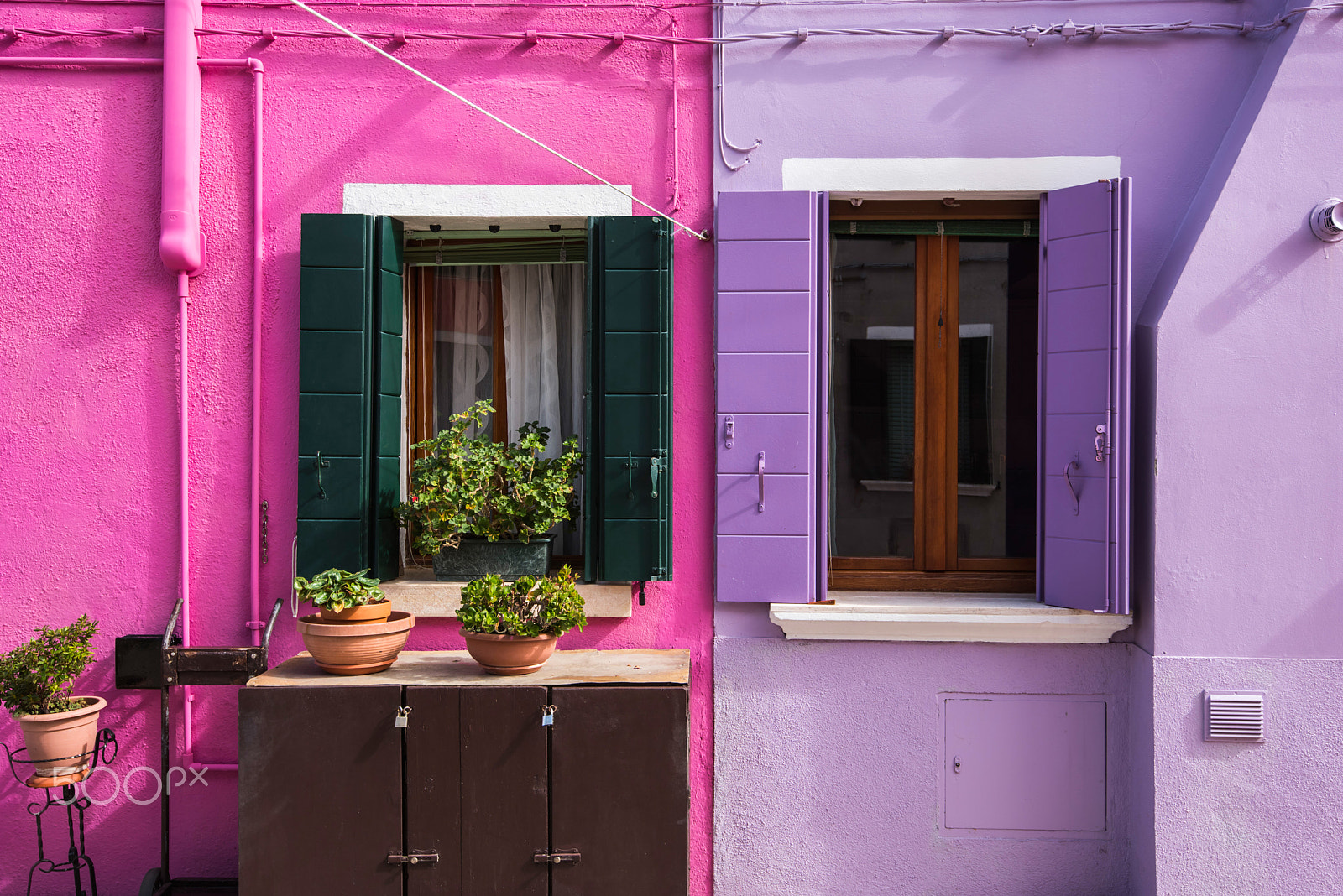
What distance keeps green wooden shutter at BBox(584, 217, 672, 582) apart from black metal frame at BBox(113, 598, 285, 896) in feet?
4.75

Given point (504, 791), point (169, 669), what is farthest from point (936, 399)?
point (169, 669)

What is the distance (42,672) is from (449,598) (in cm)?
150

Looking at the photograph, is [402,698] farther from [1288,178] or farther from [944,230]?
[1288,178]

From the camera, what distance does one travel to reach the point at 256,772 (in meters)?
3.17

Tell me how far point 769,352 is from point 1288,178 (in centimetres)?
207

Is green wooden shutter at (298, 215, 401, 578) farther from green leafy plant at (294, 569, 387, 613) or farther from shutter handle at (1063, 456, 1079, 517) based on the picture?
shutter handle at (1063, 456, 1079, 517)

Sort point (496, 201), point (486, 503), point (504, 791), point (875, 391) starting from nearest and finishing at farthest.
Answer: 1. point (504, 791)
2. point (486, 503)
3. point (496, 201)
4. point (875, 391)

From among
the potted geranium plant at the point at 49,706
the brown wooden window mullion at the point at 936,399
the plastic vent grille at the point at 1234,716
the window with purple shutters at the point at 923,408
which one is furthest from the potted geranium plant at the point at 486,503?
the plastic vent grille at the point at 1234,716

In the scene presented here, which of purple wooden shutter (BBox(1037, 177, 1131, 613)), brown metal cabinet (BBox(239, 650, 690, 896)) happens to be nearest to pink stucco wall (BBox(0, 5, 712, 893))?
brown metal cabinet (BBox(239, 650, 690, 896))

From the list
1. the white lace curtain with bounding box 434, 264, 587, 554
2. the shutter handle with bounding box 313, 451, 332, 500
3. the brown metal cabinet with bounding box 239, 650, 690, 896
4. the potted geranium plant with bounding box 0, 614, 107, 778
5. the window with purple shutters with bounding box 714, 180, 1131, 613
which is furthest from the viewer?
the white lace curtain with bounding box 434, 264, 587, 554

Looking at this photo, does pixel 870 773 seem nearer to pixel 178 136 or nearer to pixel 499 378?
pixel 499 378

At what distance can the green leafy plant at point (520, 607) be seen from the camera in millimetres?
3238

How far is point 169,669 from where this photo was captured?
11.9ft

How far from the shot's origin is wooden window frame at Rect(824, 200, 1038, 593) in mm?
3910
